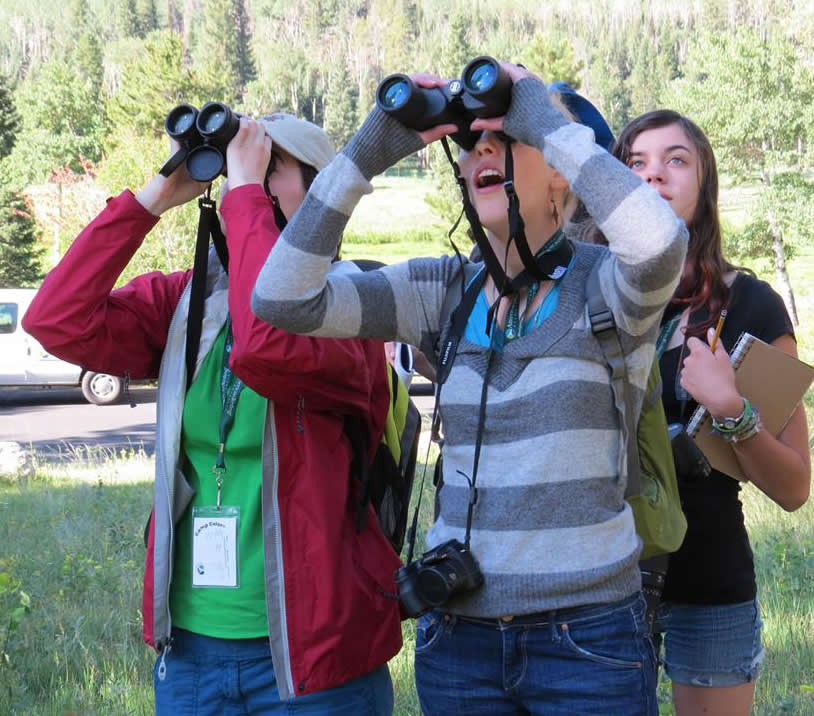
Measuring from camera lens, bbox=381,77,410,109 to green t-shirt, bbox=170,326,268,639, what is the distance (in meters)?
0.70

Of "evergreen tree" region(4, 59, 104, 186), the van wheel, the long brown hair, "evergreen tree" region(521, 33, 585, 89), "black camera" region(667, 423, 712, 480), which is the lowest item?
"evergreen tree" region(4, 59, 104, 186)

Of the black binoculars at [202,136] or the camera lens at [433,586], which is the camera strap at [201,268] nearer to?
the black binoculars at [202,136]

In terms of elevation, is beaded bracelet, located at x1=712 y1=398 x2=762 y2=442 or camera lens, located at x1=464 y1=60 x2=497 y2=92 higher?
camera lens, located at x1=464 y1=60 x2=497 y2=92

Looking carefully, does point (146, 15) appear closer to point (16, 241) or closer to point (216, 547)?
point (16, 241)

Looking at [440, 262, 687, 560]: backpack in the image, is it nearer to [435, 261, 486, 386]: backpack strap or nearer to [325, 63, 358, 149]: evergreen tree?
[435, 261, 486, 386]: backpack strap

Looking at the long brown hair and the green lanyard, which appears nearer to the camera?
the green lanyard

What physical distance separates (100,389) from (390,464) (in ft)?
63.0

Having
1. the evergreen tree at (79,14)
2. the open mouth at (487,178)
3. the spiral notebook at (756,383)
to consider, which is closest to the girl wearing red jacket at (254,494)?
the open mouth at (487,178)

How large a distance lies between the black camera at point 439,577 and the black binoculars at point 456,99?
0.78 metres

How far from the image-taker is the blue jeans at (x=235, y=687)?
90.7 inches

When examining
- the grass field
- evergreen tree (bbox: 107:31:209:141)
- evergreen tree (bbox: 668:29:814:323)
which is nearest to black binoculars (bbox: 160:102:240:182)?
the grass field

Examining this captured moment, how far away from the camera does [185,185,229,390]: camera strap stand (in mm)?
2502

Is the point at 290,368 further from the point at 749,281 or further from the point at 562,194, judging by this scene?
the point at 749,281

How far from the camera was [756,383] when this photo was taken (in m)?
2.74
